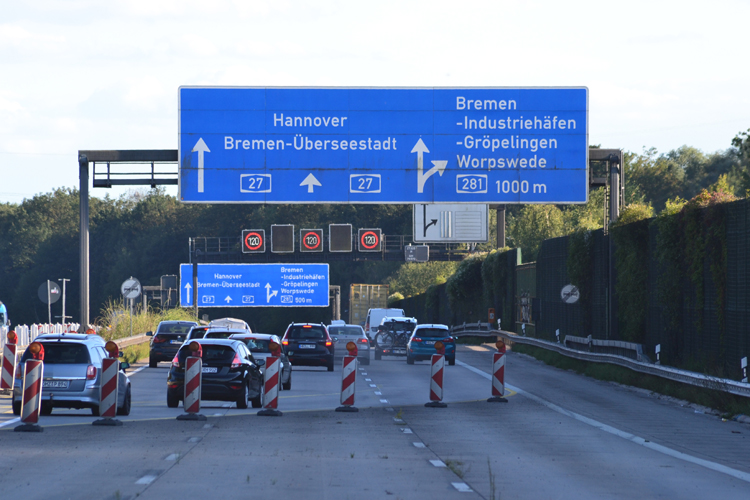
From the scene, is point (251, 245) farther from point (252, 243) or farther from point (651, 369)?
point (651, 369)

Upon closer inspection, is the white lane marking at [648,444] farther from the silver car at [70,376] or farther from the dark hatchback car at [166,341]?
the dark hatchback car at [166,341]

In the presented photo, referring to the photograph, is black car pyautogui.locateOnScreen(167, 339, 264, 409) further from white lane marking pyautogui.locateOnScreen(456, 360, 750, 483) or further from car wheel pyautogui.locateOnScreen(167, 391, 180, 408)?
white lane marking pyautogui.locateOnScreen(456, 360, 750, 483)

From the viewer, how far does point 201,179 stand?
29.5 m

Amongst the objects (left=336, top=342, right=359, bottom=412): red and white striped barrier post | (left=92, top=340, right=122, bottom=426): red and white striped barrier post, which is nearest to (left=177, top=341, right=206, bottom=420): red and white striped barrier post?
(left=92, top=340, right=122, bottom=426): red and white striped barrier post

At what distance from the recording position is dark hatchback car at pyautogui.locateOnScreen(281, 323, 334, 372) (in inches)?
1315

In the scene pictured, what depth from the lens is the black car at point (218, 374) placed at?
20062mm

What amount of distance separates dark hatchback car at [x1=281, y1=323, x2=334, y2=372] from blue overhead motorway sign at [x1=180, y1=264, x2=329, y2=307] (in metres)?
25.0

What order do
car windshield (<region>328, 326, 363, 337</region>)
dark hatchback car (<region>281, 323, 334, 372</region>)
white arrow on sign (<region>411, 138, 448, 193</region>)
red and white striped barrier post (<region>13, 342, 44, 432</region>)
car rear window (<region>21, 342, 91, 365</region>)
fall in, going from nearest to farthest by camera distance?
1. red and white striped barrier post (<region>13, 342, 44, 432</region>)
2. car rear window (<region>21, 342, 91, 365</region>)
3. white arrow on sign (<region>411, 138, 448, 193</region>)
4. dark hatchback car (<region>281, 323, 334, 372</region>)
5. car windshield (<region>328, 326, 363, 337</region>)

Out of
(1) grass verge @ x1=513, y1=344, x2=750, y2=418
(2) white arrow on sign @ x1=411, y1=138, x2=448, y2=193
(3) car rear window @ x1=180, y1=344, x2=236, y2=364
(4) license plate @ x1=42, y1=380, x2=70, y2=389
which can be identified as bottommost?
(1) grass verge @ x1=513, y1=344, x2=750, y2=418

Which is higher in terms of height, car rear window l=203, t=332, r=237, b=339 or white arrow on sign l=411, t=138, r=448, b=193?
white arrow on sign l=411, t=138, r=448, b=193

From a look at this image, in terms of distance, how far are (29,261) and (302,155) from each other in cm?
11908

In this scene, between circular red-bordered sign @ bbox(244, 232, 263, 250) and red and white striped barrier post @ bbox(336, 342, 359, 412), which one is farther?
circular red-bordered sign @ bbox(244, 232, 263, 250)

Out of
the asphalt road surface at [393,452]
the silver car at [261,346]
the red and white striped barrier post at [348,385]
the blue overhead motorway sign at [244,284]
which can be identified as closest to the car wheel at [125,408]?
the asphalt road surface at [393,452]

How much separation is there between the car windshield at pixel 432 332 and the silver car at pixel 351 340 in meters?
1.91
